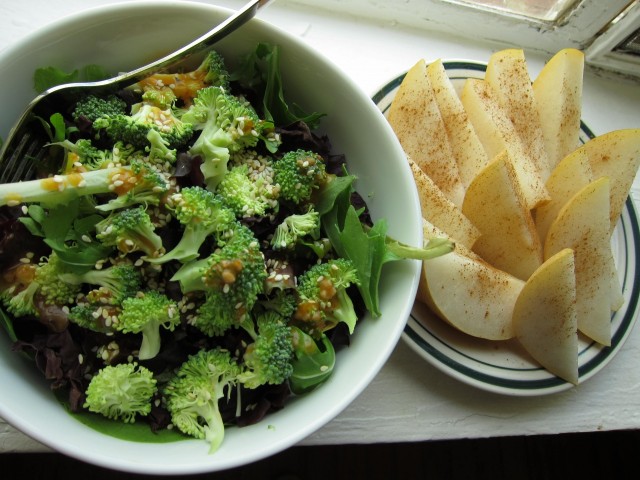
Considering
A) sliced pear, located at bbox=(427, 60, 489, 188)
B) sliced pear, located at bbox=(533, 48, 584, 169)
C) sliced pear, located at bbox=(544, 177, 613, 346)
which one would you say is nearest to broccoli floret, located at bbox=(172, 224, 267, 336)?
sliced pear, located at bbox=(427, 60, 489, 188)

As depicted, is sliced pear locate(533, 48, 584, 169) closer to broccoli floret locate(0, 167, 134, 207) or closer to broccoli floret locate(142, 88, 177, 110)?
broccoli floret locate(142, 88, 177, 110)

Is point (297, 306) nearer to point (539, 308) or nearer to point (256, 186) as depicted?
point (256, 186)

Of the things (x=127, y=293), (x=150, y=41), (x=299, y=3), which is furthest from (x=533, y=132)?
(x=127, y=293)

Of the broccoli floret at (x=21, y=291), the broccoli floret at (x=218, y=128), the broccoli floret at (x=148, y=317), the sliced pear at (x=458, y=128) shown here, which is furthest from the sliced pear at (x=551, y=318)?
the broccoli floret at (x=21, y=291)

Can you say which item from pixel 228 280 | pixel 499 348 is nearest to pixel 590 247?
pixel 499 348

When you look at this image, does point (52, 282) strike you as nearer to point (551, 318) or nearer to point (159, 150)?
point (159, 150)

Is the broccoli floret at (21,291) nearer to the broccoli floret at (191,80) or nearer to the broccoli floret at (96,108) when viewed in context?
the broccoli floret at (96,108)
